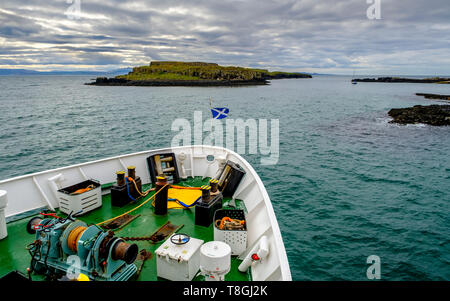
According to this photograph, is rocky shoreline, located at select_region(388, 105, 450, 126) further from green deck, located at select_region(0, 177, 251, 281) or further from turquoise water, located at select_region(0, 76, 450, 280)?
green deck, located at select_region(0, 177, 251, 281)

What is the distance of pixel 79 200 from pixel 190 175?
4.19 m

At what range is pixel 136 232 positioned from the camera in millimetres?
6207

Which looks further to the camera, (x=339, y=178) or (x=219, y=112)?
(x=339, y=178)

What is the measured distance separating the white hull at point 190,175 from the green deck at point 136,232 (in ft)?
1.49

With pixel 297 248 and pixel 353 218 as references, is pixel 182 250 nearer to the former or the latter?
pixel 297 248

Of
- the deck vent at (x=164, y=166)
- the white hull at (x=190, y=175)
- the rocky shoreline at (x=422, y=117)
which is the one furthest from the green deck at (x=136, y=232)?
the rocky shoreline at (x=422, y=117)

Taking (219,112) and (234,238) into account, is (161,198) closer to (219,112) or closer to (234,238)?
(234,238)

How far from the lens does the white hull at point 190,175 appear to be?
477cm

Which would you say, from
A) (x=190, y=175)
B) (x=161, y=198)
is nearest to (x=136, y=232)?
(x=161, y=198)

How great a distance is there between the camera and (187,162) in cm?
1021

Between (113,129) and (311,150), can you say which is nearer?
(311,150)

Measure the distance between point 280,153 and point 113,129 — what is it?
2184cm

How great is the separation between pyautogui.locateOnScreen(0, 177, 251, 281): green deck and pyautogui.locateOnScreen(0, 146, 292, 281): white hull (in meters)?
0.45
